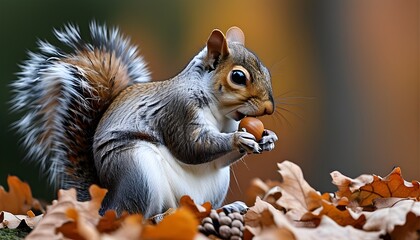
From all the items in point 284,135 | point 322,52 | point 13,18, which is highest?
point 13,18

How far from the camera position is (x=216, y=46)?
170 cm

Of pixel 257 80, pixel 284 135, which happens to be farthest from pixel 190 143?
pixel 284 135

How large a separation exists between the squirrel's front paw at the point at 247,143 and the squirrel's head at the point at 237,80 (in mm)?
74

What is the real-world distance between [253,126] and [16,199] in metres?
0.99

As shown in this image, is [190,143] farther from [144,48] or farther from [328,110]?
[328,110]

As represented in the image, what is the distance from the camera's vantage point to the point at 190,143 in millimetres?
1641

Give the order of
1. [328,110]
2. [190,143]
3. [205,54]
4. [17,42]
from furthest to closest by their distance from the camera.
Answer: [328,110] → [17,42] → [205,54] → [190,143]

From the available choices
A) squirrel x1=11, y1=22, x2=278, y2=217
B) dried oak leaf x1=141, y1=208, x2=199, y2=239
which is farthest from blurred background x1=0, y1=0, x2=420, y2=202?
dried oak leaf x1=141, y1=208, x2=199, y2=239

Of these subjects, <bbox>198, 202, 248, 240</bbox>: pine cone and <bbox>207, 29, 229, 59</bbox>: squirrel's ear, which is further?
<bbox>207, 29, 229, 59</bbox>: squirrel's ear

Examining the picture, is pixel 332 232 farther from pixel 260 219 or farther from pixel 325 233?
pixel 260 219

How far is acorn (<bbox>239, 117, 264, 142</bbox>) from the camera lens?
65.1 inches

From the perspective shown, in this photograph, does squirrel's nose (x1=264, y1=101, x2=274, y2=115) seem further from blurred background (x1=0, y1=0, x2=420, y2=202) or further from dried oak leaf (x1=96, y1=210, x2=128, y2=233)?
blurred background (x1=0, y1=0, x2=420, y2=202)

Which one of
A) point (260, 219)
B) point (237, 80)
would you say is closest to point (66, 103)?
point (237, 80)

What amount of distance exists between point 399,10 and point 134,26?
4.72 ft
